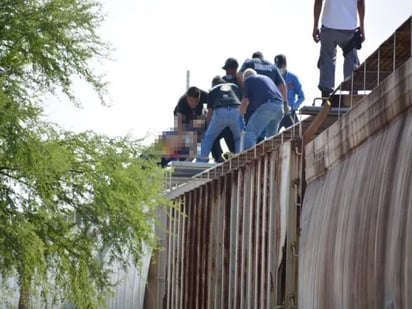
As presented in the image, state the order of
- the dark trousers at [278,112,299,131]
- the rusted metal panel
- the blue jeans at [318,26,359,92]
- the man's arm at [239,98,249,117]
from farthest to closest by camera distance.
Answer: the dark trousers at [278,112,299,131], the man's arm at [239,98,249,117], the blue jeans at [318,26,359,92], the rusted metal panel

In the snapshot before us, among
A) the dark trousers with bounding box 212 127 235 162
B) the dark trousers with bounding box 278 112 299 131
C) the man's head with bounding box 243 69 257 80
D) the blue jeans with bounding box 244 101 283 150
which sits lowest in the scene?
the blue jeans with bounding box 244 101 283 150

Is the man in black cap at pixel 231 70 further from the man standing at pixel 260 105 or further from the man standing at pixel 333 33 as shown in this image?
the man standing at pixel 333 33

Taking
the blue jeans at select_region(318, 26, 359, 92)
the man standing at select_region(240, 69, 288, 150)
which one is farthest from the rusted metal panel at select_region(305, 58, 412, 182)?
the man standing at select_region(240, 69, 288, 150)

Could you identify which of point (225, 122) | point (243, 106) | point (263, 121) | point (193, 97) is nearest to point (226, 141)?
point (225, 122)

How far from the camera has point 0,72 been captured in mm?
15914

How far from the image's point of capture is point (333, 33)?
14.7 m

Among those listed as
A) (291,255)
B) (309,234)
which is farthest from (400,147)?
(291,255)

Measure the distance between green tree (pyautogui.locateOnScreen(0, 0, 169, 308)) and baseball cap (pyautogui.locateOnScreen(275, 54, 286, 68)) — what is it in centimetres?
296

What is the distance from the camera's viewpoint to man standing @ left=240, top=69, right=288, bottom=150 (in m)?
17.6

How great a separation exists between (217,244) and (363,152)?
285 inches

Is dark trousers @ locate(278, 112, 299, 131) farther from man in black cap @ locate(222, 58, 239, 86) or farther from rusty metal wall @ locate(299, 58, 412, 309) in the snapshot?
rusty metal wall @ locate(299, 58, 412, 309)

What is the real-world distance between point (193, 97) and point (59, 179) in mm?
4704

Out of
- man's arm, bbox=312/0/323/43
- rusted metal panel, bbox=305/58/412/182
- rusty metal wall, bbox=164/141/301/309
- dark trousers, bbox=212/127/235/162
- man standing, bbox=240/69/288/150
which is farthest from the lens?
dark trousers, bbox=212/127/235/162

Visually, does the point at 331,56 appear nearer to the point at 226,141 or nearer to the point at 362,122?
the point at 362,122
